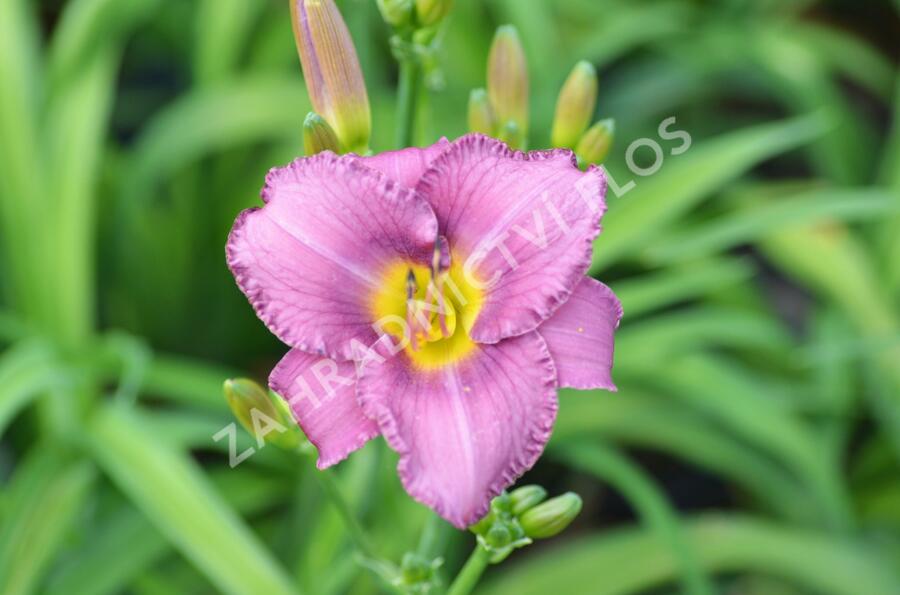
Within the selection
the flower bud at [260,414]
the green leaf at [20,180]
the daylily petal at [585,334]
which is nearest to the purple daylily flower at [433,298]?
the daylily petal at [585,334]

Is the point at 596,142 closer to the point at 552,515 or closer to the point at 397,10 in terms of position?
the point at 397,10

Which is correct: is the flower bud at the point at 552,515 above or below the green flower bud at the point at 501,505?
below

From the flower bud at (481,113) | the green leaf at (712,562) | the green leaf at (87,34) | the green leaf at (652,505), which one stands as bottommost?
the green leaf at (712,562)

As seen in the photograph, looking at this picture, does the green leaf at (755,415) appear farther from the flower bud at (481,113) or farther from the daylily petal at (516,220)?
the daylily petal at (516,220)

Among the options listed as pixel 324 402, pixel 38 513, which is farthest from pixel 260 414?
pixel 38 513

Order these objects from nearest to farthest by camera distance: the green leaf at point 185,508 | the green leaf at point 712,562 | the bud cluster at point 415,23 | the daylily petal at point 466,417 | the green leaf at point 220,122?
the daylily petal at point 466,417, the bud cluster at point 415,23, the green leaf at point 185,508, the green leaf at point 712,562, the green leaf at point 220,122

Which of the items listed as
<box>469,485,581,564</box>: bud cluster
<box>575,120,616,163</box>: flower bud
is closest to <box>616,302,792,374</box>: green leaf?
<box>575,120,616,163</box>: flower bud
